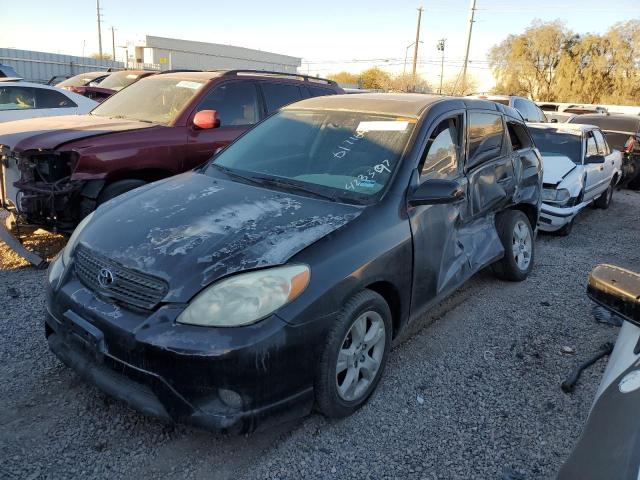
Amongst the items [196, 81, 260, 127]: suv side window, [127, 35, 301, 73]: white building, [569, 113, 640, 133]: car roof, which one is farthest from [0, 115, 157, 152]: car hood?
[127, 35, 301, 73]: white building

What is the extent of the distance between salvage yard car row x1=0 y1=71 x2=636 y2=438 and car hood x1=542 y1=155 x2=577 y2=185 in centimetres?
218

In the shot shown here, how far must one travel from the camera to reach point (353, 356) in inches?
112

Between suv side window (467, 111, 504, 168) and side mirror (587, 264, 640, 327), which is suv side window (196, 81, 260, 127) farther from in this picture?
side mirror (587, 264, 640, 327)

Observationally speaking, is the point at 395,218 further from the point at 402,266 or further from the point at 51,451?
the point at 51,451

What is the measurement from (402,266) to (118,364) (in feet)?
5.42

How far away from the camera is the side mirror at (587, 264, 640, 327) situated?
161 centimetres

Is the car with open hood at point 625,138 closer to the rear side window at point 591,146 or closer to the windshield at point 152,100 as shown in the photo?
the rear side window at point 591,146

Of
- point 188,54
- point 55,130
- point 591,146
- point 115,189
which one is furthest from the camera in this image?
point 188,54

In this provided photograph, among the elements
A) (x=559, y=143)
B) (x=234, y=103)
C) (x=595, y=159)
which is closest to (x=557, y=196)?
(x=595, y=159)

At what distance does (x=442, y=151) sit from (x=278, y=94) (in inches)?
130

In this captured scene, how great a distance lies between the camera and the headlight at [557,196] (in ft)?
23.0

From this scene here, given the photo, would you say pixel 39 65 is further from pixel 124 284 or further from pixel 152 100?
pixel 124 284

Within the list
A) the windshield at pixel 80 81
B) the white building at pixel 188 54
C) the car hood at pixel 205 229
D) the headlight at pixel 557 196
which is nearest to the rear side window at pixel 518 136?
the headlight at pixel 557 196

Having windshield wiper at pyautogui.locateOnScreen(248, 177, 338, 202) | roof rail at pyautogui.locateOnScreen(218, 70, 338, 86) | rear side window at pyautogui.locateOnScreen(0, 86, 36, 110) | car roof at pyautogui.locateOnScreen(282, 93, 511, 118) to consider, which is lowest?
windshield wiper at pyautogui.locateOnScreen(248, 177, 338, 202)
